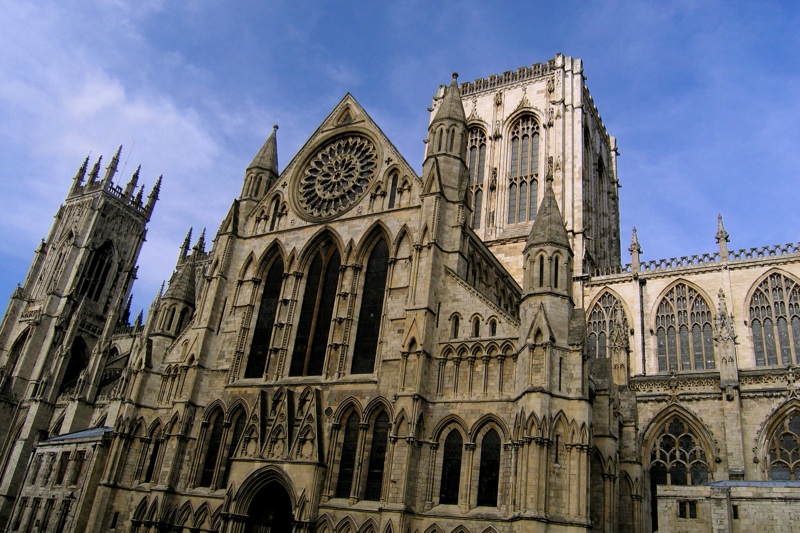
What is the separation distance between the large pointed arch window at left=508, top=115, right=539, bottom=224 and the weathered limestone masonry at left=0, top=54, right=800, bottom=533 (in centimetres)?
531

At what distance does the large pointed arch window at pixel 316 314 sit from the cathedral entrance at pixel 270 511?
4451mm

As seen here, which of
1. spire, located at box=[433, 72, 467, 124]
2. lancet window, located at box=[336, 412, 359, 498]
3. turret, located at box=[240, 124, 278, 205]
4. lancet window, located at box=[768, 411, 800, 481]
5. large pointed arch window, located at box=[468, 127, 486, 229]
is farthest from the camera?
large pointed arch window, located at box=[468, 127, 486, 229]

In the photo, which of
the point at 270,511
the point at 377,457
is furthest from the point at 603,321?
the point at 270,511

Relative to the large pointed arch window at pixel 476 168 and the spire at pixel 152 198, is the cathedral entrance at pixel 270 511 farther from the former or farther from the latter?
the spire at pixel 152 198

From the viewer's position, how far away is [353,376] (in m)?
24.2

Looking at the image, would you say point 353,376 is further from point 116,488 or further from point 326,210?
point 116,488

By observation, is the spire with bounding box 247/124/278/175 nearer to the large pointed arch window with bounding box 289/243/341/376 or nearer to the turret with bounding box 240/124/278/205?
the turret with bounding box 240/124/278/205

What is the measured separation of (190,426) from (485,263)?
13.9 meters

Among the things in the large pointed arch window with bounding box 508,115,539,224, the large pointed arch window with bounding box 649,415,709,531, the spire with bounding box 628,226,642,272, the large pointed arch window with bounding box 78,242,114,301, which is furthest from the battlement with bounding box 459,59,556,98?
the large pointed arch window with bounding box 78,242,114,301

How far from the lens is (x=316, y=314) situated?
2683 cm

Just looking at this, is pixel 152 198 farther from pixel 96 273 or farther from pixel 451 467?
pixel 451 467

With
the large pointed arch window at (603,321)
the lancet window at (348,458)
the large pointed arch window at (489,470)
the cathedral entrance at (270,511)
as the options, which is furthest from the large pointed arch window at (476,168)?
the cathedral entrance at (270,511)

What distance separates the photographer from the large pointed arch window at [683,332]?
122ft

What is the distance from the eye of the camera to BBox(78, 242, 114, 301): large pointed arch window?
199ft
